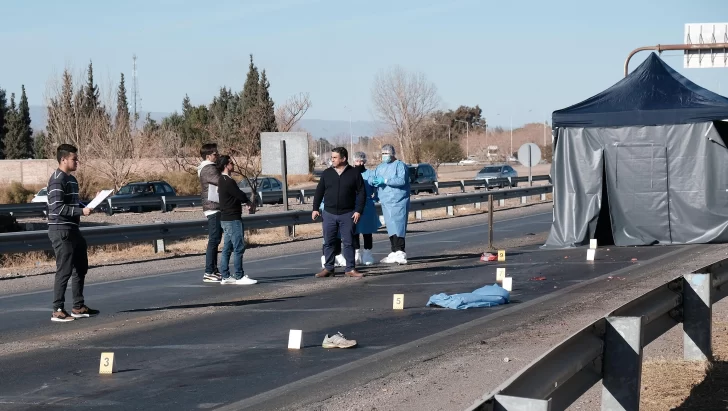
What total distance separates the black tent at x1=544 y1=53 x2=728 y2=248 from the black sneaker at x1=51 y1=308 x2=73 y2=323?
10.9 meters

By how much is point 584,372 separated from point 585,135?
14.4 metres

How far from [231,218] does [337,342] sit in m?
5.54

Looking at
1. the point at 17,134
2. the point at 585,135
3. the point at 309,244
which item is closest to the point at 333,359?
the point at 585,135

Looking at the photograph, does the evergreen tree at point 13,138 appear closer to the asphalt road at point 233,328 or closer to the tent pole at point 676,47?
the tent pole at point 676,47

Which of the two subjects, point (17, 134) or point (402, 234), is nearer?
point (402, 234)

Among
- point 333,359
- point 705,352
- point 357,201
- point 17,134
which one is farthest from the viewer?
point 17,134

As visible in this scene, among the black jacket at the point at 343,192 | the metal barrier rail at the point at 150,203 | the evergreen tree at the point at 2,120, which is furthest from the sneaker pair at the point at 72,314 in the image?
the evergreen tree at the point at 2,120

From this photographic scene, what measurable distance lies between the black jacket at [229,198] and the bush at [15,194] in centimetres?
4401

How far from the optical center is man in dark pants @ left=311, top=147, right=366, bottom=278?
14.6 m

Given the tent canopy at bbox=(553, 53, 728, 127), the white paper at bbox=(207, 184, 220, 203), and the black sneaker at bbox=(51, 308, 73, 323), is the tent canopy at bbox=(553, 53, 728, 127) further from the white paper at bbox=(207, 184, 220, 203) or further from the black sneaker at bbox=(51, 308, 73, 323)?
the black sneaker at bbox=(51, 308, 73, 323)

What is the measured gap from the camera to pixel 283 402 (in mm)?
7016

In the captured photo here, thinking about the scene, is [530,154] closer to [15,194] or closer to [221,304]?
[15,194]

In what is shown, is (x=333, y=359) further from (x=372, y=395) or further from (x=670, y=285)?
(x=670, y=285)

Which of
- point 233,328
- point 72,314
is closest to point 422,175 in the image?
point 72,314
